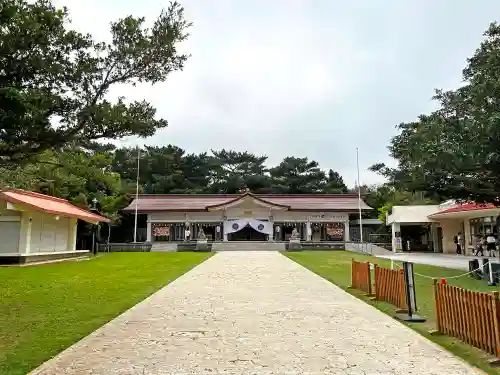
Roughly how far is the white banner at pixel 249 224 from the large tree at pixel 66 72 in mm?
31370

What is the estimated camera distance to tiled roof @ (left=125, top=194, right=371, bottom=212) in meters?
37.2

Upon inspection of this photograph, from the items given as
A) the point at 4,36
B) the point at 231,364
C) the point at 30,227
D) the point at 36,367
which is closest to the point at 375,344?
the point at 231,364

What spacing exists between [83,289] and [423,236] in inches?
1215

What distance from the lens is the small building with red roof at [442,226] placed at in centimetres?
2519

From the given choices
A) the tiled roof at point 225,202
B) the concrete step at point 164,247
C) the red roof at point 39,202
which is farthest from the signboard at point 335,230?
the red roof at point 39,202

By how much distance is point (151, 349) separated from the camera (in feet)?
17.2

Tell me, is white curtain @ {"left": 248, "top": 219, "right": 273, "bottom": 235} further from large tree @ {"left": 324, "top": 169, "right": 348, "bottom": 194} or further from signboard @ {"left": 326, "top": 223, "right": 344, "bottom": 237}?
large tree @ {"left": 324, "top": 169, "right": 348, "bottom": 194}

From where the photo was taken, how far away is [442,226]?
3066 centimetres

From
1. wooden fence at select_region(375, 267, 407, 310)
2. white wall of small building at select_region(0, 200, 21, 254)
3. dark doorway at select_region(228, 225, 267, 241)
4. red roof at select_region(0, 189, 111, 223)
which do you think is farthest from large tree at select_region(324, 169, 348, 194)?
wooden fence at select_region(375, 267, 407, 310)

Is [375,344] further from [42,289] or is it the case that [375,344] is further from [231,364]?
[42,289]

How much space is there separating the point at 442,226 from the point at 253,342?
28650 millimetres

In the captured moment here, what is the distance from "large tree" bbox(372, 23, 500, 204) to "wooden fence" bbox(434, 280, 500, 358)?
6812mm

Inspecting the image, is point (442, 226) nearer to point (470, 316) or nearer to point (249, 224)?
point (249, 224)

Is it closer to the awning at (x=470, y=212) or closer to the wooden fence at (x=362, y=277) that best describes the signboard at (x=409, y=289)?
the wooden fence at (x=362, y=277)
